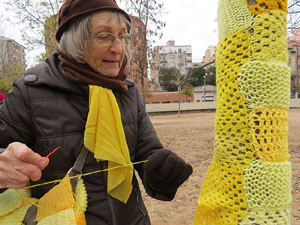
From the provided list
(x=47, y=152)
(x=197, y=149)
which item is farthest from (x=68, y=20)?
(x=197, y=149)

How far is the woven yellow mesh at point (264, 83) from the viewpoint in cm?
95

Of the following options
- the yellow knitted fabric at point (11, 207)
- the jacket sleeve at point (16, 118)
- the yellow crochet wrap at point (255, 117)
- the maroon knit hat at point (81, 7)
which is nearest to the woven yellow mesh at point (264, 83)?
the yellow crochet wrap at point (255, 117)

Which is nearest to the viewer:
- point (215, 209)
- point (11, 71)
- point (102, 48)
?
point (215, 209)

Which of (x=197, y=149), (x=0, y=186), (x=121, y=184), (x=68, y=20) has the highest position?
(x=68, y=20)

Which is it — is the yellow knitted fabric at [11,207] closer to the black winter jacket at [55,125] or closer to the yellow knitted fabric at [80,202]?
the black winter jacket at [55,125]

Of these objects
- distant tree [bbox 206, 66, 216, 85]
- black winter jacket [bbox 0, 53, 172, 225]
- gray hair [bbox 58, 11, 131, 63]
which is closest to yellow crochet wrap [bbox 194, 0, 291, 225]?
black winter jacket [bbox 0, 53, 172, 225]

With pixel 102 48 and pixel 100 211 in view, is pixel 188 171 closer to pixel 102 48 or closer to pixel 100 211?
pixel 100 211

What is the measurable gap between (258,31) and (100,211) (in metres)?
1.09

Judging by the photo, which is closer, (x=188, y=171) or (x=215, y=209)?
(x=215, y=209)

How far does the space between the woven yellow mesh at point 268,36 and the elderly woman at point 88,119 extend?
595 mm

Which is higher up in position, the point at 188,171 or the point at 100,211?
the point at 188,171

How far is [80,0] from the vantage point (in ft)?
4.02

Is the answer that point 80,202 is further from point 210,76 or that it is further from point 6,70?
point 210,76

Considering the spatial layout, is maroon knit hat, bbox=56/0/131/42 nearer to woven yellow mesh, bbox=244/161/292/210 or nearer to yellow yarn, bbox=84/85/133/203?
yellow yarn, bbox=84/85/133/203
